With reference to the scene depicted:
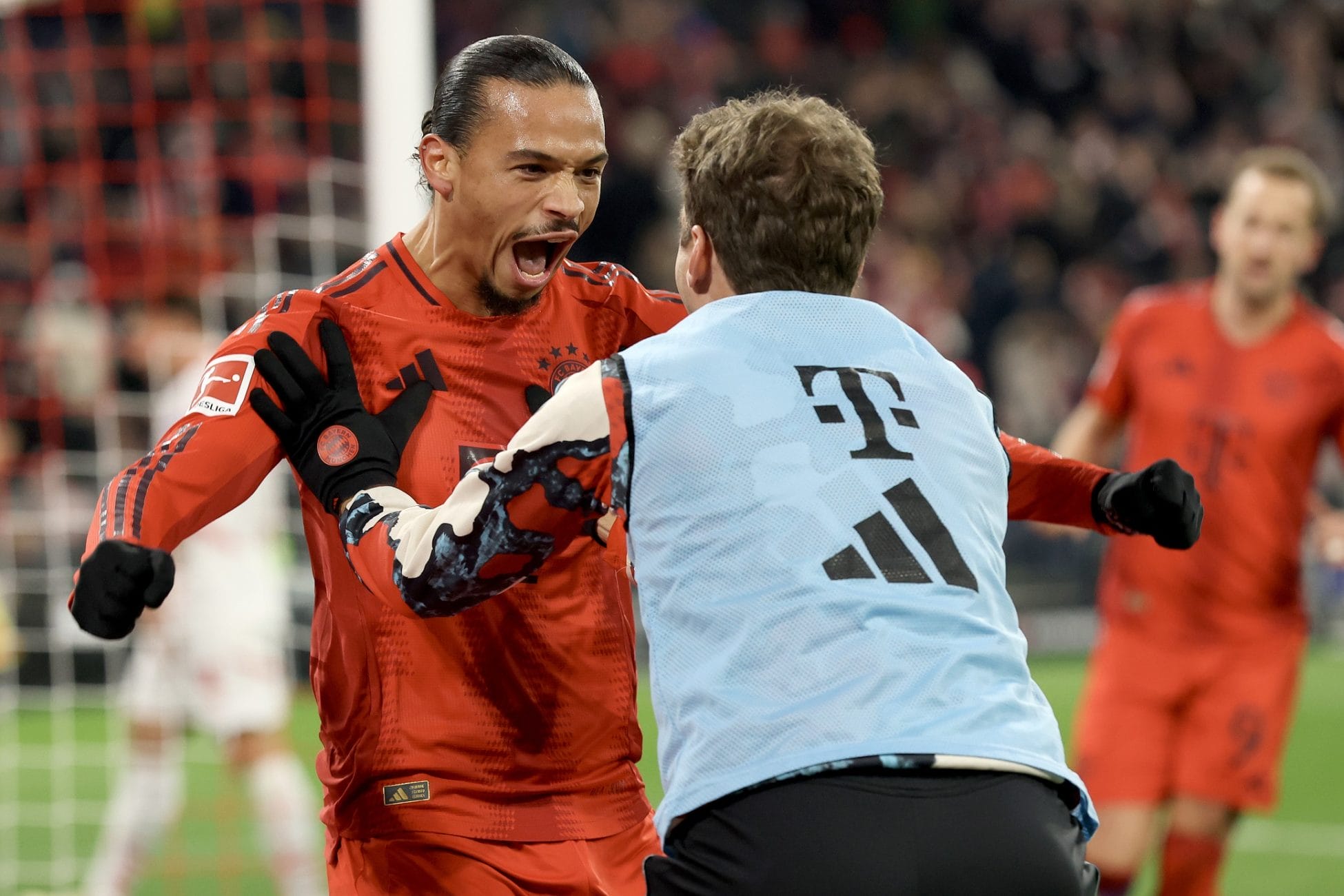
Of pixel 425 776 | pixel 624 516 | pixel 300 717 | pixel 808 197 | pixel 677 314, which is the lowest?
pixel 300 717

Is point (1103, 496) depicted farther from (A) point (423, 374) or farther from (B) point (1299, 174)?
(B) point (1299, 174)

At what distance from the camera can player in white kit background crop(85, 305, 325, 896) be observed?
6301mm

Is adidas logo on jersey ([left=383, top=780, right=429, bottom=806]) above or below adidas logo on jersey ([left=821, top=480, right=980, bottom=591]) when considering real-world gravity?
below

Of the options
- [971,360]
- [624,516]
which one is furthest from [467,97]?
[971,360]

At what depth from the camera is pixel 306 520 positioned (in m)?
2.98

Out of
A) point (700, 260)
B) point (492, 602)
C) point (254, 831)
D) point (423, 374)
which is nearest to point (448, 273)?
point (423, 374)

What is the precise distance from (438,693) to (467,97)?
1.02 meters

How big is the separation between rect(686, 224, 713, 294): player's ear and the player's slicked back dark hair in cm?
65

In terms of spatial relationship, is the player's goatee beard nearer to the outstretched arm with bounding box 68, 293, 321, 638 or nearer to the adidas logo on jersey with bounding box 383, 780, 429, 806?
the outstretched arm with bounding box 68, 293, 321, 638

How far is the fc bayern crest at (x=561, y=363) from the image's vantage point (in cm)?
307

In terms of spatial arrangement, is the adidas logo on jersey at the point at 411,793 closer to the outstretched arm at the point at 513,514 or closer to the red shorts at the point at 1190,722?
the outstretched arm at the point at 513,514

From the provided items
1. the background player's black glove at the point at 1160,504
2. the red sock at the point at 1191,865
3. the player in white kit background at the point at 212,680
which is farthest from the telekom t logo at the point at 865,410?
the player in white kit background at the point at 212,680

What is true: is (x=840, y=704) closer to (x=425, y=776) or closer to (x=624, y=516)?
(x=624, y=516)

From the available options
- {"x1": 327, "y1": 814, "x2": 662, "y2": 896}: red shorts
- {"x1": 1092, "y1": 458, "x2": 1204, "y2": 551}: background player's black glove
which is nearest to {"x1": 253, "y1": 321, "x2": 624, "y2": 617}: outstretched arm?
{"x1": 327, "y1": 814, "x2": 662, "y2": 896}: red shorts
